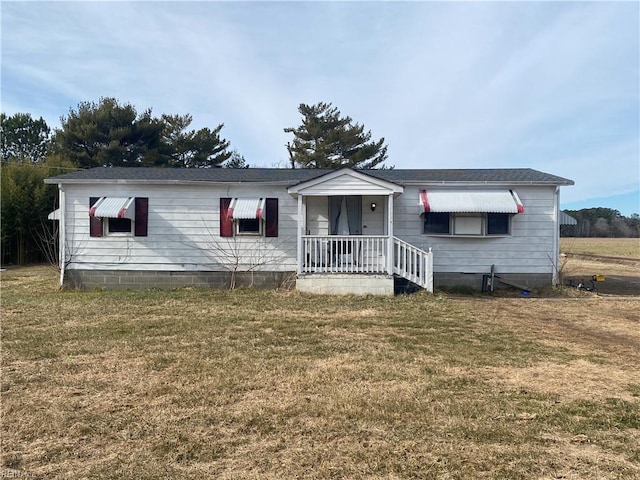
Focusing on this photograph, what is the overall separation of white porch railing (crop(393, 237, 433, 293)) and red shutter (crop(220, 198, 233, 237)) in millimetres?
4113

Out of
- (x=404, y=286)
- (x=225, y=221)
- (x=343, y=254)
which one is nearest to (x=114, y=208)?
(x=225, y=221)

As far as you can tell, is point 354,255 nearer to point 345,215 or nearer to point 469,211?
point 345,215

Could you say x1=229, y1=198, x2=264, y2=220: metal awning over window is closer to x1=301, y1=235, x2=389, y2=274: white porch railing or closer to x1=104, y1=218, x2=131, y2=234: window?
x1=301, y1=235, x2=389, y2=274: white porch railing

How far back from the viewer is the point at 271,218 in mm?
10992

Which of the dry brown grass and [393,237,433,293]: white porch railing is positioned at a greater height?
[393,237,433,293]: white porch railing

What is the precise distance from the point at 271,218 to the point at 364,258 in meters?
2.56

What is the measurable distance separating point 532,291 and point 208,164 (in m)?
23.5

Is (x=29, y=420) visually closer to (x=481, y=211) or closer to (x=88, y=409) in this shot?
(x=88, y=409)

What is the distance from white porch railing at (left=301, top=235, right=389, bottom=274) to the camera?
1002 centimetres

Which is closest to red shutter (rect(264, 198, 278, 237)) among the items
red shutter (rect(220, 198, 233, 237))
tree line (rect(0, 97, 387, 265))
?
red shutter (rect(220, 198, 233, 237))

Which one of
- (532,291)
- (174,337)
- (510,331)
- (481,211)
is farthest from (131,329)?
(532,291)

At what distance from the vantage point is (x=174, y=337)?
5949 millimetres

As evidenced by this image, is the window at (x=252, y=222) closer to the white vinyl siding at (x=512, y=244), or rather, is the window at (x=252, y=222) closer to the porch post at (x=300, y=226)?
the porch post at (x=300, y=226)

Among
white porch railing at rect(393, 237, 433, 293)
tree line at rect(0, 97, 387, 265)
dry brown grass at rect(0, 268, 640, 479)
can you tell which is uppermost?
tree line at rect(0, 97, 387, 265)
